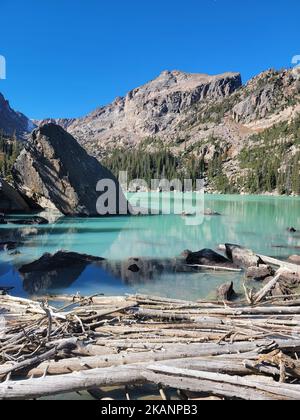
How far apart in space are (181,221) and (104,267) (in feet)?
75.0

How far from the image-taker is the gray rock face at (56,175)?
4531 cm

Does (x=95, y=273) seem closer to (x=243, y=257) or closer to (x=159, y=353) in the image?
(x=243, y=257)

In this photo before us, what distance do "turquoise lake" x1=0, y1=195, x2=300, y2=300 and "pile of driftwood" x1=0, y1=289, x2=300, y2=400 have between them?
5561mm

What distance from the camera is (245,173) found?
156 meters

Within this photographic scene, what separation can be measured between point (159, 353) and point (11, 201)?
46.0 m

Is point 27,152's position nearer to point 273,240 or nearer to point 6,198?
point 6,198

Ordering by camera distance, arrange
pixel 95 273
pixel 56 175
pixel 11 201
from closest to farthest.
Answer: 1. pixel 95 273
2. pixel 56 175
3. pixel 11 201

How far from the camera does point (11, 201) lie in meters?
48.9

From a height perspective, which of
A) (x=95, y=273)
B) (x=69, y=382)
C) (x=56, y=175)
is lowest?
(x=95, y=273)

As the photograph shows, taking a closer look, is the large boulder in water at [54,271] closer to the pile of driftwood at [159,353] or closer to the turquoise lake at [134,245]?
the turquoise lake at [134,245]

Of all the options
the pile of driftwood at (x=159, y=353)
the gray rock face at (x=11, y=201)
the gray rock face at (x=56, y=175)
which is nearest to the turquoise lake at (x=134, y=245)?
the gray rock face at (x=56, y=175)

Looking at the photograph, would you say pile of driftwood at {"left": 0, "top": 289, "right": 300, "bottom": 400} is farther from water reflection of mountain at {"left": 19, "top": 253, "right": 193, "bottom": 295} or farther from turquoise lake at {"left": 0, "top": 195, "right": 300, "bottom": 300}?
water reflection of mountain at {"left": 19, "top": 253, "right": 193, "bottom": 295}

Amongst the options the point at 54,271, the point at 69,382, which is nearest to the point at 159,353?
the point at 69,382

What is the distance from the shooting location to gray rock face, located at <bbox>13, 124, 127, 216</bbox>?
45.3 m
